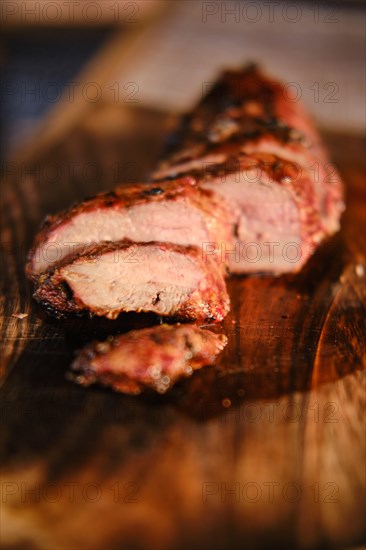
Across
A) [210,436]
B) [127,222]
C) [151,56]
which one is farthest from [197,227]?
[151,56]

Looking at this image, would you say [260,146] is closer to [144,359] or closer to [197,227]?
[197,227]

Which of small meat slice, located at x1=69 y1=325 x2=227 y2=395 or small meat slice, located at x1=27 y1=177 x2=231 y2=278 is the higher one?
small meat slice, located at x1=27 y1=177 x2=231 y2=278

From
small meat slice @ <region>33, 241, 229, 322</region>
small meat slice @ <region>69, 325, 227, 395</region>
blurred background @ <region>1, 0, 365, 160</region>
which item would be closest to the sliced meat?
small meat slice @ <region>33, 241, 229, 322</region>

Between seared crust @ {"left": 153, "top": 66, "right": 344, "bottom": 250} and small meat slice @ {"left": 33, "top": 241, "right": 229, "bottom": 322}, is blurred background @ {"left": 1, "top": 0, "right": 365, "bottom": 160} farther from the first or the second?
small meat slice @ {"left": 33, "top": 241, "right": 229, "bottom": 322}

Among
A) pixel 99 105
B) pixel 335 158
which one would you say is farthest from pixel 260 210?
pixel 99 105

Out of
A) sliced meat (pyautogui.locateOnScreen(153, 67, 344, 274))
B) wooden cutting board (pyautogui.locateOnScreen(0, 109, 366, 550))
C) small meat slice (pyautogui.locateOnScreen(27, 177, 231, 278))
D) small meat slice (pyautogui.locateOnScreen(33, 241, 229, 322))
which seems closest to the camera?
wooden cutting board (pyautogui.locateOnScreen(0, 109, 366, 550))

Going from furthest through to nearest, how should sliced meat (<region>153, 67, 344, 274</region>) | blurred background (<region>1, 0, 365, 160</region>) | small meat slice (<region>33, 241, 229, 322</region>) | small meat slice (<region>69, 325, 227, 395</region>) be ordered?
blurred background (<region>1, 0, 365, 160</region>)
sliced meat (<region>153, 67, 344, 274</region>)
small meat slice (<region>33, 241, 229, 322</region>)
small meat slice (<region>69, 325, 227, 395</region>)

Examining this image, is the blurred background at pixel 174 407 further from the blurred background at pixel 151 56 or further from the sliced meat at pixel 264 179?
the sliced meat at pixel 264 179

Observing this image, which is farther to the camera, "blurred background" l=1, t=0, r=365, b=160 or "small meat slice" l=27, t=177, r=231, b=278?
"blurred background" l=1, t=0, r=365, b=160

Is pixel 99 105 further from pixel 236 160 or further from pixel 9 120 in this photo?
pixel 236 160
